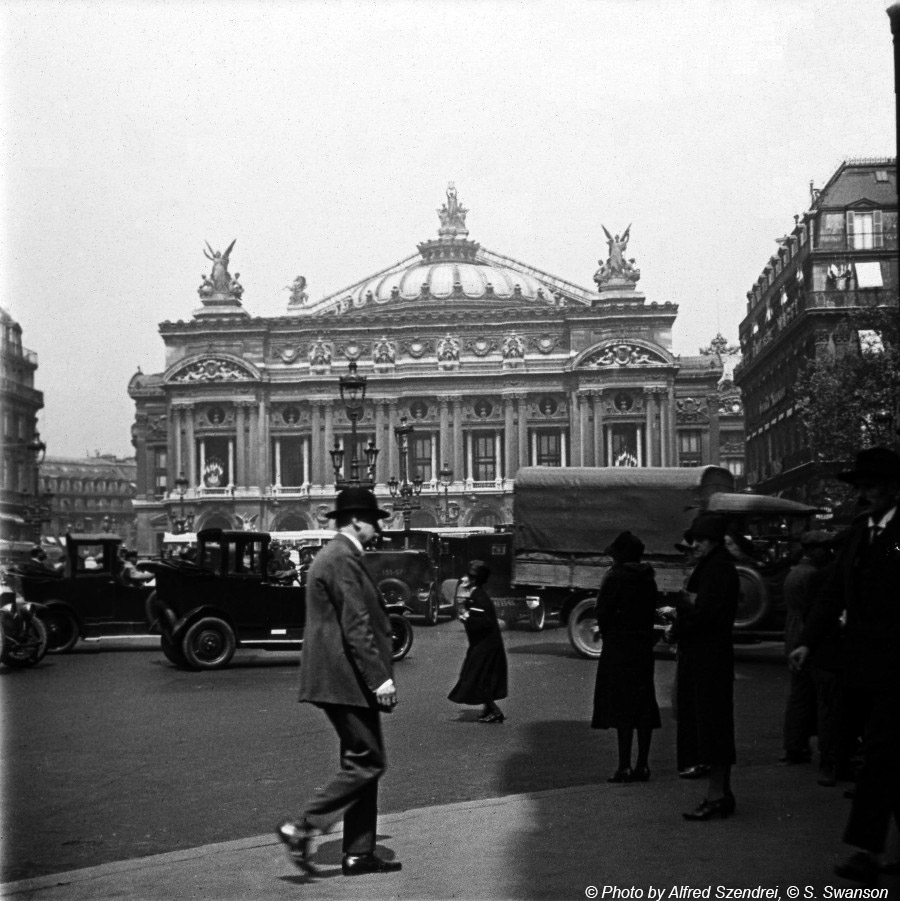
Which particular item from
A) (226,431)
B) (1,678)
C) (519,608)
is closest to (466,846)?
(1,678)

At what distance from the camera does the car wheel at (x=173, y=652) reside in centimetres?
1739

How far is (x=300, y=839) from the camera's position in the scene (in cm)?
612

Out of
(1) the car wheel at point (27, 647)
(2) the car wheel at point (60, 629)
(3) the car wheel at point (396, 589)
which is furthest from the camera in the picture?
(3) the car wheel at point (396, 589)

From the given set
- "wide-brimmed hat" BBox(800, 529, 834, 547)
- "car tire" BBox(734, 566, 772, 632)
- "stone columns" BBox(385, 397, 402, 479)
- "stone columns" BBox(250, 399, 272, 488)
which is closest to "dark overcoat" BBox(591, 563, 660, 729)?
"wide-brimmed hat" BBox(800, 529, 834, 547)

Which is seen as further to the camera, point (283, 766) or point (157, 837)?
point (283, 766)

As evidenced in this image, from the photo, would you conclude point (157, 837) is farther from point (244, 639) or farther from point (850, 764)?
point (244, 639)

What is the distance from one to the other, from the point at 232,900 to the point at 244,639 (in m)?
12.7

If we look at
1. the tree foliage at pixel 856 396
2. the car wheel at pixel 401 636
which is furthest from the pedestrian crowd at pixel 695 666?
the tree foliage at pixel 856 396

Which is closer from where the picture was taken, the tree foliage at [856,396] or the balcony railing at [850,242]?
the tree foliage at [856,396]

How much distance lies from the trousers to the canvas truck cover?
13.6 meters

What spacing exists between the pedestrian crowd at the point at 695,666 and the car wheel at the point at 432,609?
62.0ft

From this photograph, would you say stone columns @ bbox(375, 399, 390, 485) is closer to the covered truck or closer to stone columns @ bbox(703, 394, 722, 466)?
stone columns @ bbox(703, 394, 722, 466)

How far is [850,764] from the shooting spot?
8445 mm

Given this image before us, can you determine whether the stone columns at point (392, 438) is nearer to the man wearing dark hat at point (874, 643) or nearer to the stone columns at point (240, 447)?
the stone columns at point (240, 447)
